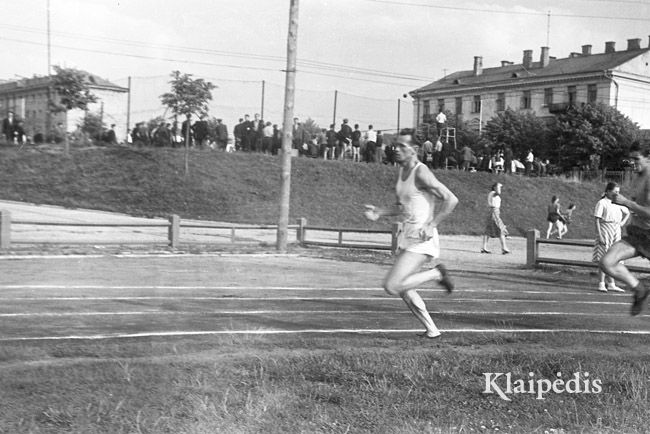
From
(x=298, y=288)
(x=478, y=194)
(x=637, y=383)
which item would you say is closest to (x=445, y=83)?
(x=478, y=194)

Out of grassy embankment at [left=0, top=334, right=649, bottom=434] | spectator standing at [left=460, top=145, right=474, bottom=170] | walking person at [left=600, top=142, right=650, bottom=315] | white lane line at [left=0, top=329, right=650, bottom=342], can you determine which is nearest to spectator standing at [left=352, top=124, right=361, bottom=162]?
spectator standing at [left=460, top=145, right=474, bottom=170]

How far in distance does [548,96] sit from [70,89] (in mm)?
58927

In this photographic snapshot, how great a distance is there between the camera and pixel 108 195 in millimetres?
30391

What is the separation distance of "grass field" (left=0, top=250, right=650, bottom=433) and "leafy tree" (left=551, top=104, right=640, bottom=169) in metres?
49.8

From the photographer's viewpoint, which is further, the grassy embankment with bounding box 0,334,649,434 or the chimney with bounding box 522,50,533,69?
the chimney with bounding box 522,50,533,69

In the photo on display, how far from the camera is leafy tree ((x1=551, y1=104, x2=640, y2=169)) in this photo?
61.0 metres

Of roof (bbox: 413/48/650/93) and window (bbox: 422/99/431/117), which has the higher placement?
roof (bbox: 413/48/650/93)

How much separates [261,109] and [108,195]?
304 inches

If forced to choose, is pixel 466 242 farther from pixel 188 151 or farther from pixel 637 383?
pixel 637 383

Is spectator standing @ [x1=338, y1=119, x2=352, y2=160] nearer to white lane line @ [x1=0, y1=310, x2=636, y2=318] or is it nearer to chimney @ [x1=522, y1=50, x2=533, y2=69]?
white lane line @ [x1=0, y1=310, x2=636, y2=318]

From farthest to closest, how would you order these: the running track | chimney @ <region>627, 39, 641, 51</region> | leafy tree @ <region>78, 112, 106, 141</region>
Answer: chimney @ <region>627, 39, 641, 51</region> → leafy tree @ <region>78, 112, 106, 141</region> → the running track

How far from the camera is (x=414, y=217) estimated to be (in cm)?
798

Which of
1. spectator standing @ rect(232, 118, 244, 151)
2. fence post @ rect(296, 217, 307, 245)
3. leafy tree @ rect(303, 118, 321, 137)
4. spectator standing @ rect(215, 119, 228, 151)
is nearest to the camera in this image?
fence post @ rect(296, 217, 307, 245)

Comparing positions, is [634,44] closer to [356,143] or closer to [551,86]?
[551,86]
